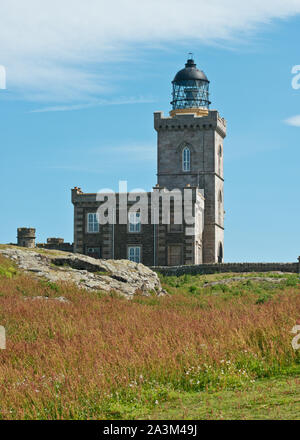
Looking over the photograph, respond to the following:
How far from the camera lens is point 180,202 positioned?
2042 inches

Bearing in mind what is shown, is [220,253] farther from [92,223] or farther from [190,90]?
[190,90]

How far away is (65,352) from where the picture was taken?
12.4 meters

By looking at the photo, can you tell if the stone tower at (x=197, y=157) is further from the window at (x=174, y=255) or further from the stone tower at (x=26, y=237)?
the stone tower at (x=26, y=237)

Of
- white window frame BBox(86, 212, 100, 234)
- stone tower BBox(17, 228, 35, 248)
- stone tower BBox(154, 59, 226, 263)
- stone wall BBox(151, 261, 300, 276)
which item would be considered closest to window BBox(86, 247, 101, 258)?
white window frame BBox(86, 212, 100, 234)

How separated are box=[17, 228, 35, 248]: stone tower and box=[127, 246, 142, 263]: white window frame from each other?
7.97 m

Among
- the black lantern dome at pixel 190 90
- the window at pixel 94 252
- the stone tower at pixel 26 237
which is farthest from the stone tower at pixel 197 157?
the stone tower at pixel 26 237

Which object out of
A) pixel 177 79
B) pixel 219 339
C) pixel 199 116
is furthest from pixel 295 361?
pixel 177 79

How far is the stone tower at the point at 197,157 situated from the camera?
190ft

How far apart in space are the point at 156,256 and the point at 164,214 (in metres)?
2.96

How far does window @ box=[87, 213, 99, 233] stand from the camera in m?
53.9

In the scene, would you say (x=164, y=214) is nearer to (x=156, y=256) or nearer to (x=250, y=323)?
(x=156, y=256)

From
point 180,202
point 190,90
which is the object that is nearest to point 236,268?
point 180,202

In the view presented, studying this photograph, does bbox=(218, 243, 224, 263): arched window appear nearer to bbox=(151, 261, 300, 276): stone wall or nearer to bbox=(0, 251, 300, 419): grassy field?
bbox=(151, 261, 300, 276): stone wall
